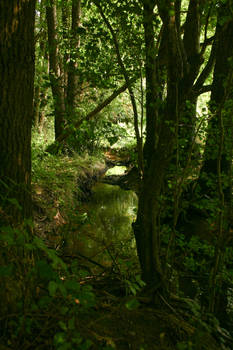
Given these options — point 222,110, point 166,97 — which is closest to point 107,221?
point 166,97

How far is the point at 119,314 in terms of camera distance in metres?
1.99

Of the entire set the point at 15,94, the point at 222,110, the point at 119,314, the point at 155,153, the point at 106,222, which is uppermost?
the point at 15,94

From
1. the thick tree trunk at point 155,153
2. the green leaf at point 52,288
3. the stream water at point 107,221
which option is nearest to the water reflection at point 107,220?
the stream water at point 107,221

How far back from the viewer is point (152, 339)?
80.7 inches

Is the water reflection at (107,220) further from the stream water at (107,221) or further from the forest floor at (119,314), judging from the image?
the forest floor at (119,314)

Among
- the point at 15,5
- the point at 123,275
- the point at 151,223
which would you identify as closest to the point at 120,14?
the point at 15,5

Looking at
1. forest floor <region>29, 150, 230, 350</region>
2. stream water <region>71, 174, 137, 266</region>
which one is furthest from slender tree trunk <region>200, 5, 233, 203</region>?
stream water <region>71, 174, 137, 266</region>

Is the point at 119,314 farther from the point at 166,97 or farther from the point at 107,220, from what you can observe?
the point at 107,220

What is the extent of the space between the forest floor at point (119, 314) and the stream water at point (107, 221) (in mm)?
650

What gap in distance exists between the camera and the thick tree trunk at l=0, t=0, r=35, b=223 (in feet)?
7.20

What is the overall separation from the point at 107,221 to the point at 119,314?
5.30 m

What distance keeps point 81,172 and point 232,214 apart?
22.1ft

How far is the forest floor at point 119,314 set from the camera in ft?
5.47

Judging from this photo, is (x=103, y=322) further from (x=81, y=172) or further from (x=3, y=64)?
(x=81, y=172)
